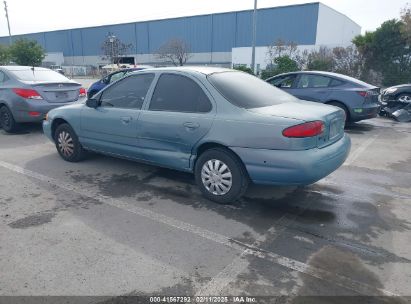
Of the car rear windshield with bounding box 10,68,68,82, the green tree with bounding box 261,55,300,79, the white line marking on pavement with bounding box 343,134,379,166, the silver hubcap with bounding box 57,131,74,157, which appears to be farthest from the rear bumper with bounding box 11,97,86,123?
the green tree with bounding box 261,55,300,79

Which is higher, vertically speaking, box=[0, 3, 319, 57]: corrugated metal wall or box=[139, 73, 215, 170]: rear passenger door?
box=[0, 3, 319, 57]: corrugated metal wall

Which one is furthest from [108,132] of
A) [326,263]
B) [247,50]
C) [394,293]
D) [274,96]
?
[247,50]

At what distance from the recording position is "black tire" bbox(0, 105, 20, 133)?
8.27 metres

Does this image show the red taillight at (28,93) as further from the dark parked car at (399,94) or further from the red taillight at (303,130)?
the dark parked car at (399,94)

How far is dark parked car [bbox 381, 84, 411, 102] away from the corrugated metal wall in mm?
33530

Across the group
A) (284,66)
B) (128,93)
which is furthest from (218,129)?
(284,66)

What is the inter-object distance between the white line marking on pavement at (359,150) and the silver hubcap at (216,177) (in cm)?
287

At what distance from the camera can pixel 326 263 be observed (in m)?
3.04

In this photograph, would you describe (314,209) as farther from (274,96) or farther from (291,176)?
(274,96)

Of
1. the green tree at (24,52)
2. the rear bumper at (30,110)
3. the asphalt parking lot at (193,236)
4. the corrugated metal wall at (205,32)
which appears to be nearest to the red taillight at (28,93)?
the rear bumper at (30,110)

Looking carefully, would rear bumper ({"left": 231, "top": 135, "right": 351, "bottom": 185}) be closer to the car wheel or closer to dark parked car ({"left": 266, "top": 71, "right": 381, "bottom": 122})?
dark parked car ({"left": 266, "top": 71, "right": 381, "bottom": 122})

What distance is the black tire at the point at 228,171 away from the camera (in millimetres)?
4047

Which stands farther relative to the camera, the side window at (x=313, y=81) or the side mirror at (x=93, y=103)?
the side window at (x=313, y=81)

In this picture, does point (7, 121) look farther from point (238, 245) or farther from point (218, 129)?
point (238, 245)
